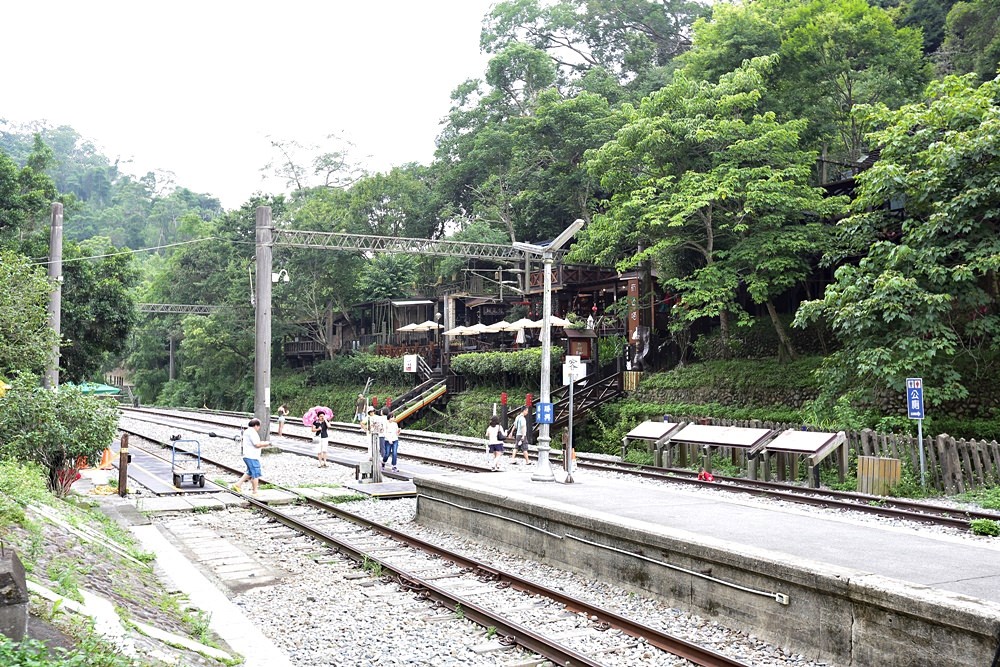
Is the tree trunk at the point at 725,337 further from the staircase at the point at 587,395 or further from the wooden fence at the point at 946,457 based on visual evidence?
the wooden fence at the point at 946,457

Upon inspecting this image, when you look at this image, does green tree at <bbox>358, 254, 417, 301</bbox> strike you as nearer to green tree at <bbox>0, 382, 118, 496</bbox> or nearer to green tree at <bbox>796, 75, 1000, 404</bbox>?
green tree at <bbox>796, 75, 1000, 404</bbox>

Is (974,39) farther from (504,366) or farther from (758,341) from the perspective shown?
(504,366)

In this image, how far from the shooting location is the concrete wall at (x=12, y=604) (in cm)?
468

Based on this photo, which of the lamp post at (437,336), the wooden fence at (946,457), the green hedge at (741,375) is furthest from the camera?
the lamp post at (437,336)

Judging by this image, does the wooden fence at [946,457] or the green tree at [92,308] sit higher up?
the green tree at [92,308]

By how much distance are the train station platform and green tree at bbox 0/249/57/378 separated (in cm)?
1438

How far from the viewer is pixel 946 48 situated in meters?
Result: 36.3

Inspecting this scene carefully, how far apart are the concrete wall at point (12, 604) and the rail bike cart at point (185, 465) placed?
13.7 m

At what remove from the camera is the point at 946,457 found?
1559cm

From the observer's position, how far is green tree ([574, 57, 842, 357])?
78.6ft

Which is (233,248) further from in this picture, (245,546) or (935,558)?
(935,558)

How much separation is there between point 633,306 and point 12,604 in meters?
28.3

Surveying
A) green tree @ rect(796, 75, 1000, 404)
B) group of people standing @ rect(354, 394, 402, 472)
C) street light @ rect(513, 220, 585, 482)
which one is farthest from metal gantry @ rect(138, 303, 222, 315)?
green tree @ rect(796, 75, 1000, 404)

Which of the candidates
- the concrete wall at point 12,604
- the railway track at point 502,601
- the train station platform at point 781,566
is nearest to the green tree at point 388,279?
the railway track at point 502,601
